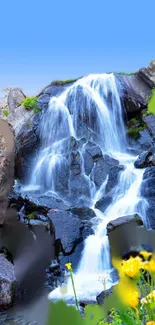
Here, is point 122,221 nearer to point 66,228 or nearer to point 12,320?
point 66,228

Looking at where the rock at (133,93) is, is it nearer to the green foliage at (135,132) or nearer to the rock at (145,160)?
the green foliage at (135,132)

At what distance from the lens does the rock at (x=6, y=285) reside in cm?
594

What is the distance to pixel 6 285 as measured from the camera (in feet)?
20.0

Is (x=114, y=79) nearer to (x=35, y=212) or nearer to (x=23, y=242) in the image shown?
(x=35, y=212)

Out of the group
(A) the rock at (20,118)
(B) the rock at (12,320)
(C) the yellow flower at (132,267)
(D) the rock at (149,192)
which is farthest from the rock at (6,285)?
(A) the rock at (20,118)

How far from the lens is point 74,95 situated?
1225cm

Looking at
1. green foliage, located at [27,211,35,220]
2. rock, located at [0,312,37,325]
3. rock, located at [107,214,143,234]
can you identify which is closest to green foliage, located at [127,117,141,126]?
green foliage, located at [27,211,35,220]

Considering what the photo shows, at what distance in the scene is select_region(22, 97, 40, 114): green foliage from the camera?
40.6 feet

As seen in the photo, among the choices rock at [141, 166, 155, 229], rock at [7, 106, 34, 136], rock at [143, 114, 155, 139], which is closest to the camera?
rock at [141, 166, 155, 229]

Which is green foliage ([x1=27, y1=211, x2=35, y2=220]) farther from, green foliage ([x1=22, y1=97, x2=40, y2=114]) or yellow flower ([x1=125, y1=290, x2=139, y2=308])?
yellow flower ([x1=125, y1=290, x2=139, y2=308])

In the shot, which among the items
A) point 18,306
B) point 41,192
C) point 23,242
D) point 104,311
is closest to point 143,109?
point 41,192

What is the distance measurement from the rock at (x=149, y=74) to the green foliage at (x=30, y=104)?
372 centimetres

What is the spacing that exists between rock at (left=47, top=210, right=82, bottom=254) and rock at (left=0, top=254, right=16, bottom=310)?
47.4 inches

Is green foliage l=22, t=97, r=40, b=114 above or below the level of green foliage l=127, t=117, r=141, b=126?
above
